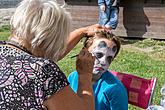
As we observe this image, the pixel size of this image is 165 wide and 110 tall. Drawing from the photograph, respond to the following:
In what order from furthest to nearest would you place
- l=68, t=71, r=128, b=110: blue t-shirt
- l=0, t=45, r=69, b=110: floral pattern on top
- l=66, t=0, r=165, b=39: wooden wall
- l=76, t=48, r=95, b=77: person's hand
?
l=66, t=0, r=165, b=39: wooden wall, l=68, t=71, r=128, b=110: blue t-shirt, l=76, t=48, r=95, b=77: person's hand, l=0, t=45, r=69, b=110: floral pattern on top

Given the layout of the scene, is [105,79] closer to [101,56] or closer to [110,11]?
[101,56]

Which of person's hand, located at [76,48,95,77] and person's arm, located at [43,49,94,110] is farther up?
person's hand, located at [76,48,95,77]

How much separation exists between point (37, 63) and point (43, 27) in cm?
17

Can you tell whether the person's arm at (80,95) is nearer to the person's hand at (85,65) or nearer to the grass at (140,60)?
the person's hand at (85,65)

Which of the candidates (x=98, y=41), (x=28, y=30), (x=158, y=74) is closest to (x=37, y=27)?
(x=28, y=30)

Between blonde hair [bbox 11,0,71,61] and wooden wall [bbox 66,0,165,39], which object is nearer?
blonde hair [bbox 11,0,71,61]

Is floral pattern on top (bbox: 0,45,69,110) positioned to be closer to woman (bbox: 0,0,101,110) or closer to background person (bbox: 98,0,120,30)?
woman (bbox: 0,0,101,110)

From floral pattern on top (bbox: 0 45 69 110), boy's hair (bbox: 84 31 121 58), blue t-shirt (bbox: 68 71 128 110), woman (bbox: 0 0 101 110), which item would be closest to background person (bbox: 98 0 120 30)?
boy's hair (bbox: 84 31 121 58)

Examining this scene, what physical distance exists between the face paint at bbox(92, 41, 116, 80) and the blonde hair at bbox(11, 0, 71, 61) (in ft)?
2.66

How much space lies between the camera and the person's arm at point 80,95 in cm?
205

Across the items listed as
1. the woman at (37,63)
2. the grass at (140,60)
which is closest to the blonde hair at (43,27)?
the woman at (37,63)

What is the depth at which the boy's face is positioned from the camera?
9.72 ft

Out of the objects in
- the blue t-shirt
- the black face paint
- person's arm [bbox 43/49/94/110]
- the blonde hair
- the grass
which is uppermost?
the blonde hair

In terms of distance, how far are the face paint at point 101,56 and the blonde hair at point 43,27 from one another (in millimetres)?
811
